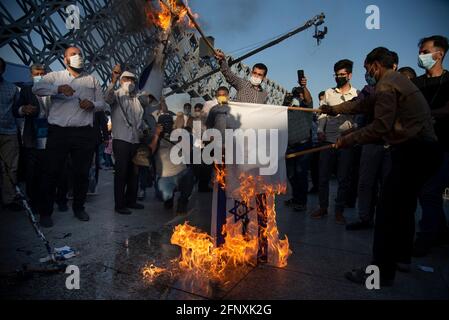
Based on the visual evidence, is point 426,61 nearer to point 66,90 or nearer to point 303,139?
point 303,139

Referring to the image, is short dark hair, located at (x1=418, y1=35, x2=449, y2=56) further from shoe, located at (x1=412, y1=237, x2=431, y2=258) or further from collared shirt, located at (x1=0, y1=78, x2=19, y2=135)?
collared shirt, located at (x1=0, y1=78, x2=19, y2=135)

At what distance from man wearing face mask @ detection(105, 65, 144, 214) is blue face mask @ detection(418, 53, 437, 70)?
430 cm

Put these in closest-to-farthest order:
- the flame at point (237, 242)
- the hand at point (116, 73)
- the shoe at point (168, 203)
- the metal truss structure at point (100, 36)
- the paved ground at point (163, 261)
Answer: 1. the paved ground at point (163, 261)
2. the flame at point (237, 242)
3. the hand at point (116, 73)
4. the shoe at point (168, 203)
5. the metal truss structure at point (100, 36)

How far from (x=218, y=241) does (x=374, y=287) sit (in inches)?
58.4

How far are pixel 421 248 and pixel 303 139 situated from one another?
2739 millimetres

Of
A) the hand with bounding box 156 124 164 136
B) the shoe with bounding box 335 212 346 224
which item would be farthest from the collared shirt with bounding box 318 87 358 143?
the hand with bounding box 156 124 164 136

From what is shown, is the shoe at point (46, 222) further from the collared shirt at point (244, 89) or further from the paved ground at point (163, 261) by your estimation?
the collared shirt at point (244, 89)

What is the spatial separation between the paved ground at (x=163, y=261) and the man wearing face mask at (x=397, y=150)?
0.32 metres

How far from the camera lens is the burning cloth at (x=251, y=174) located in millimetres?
2961

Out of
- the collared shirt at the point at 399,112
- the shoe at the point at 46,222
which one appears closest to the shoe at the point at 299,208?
the collared shirt at the point at 399,112

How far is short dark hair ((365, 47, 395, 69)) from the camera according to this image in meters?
2.84

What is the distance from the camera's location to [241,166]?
2.96m

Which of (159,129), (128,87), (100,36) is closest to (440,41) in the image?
(159,129)
